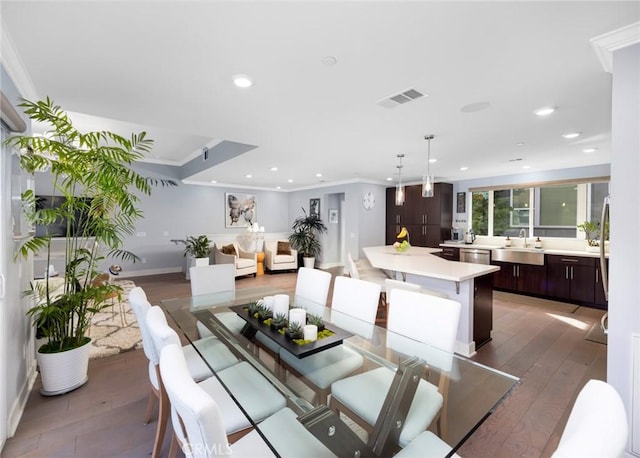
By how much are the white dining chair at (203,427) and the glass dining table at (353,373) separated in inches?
2.0

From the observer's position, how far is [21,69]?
1.96 meters

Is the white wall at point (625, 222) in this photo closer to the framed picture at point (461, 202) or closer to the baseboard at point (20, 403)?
the baseboard at point (20, 403)

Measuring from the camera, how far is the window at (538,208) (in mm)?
5207

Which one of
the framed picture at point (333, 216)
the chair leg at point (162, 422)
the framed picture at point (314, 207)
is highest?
the framed picture at point (314, 207)

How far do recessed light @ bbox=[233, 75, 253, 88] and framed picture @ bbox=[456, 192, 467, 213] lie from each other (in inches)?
237

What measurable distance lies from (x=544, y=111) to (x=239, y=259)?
607 cm

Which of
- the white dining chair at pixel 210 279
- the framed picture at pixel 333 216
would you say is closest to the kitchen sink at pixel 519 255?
the framed picture at pixel 333 216

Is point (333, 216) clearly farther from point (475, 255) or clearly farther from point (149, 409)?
point (149, 409)

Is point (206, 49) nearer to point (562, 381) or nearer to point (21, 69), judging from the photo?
point (21, 69)

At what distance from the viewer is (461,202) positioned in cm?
682

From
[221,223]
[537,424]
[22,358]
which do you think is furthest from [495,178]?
[22,358]

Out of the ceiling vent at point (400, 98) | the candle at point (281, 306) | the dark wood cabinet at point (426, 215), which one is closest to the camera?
the candle at point (281, 306)

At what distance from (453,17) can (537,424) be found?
2.61 meters

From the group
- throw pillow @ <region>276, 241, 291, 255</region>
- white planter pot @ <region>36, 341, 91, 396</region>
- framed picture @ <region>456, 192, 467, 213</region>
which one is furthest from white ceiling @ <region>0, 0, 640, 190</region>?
throw pillow @ <region>276, 241, 291, 255</region>
